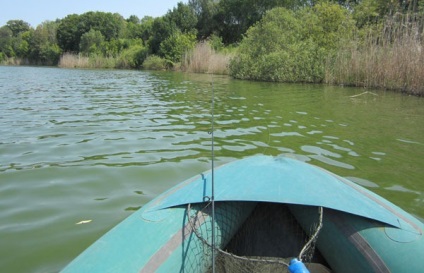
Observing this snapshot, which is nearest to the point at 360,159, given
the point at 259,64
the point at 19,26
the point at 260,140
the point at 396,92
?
the point at 260,140

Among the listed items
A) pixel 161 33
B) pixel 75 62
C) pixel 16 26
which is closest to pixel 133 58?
pixel 161 33

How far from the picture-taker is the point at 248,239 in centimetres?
281

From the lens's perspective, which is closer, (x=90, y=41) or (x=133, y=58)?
(x=133, y=58)

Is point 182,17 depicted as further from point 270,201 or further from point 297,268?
point 297,268

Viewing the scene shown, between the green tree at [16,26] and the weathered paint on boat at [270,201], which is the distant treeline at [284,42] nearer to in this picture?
the weathered paint on boat at [270,201]

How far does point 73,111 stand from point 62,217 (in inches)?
244

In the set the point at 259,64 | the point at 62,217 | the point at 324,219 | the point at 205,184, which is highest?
the point at 259,64

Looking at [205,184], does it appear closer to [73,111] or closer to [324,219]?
[324,219]

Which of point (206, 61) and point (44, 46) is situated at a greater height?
point (44, 46)

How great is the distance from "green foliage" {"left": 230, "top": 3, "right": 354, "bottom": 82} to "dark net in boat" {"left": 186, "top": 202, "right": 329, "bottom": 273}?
14.2 metres

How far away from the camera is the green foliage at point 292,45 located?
16.6 m

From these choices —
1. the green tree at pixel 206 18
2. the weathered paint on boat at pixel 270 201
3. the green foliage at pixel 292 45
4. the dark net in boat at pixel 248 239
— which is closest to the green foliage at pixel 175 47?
the green tree at pixel 206 18

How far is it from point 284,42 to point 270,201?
18.5 m

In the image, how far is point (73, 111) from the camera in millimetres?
9023
